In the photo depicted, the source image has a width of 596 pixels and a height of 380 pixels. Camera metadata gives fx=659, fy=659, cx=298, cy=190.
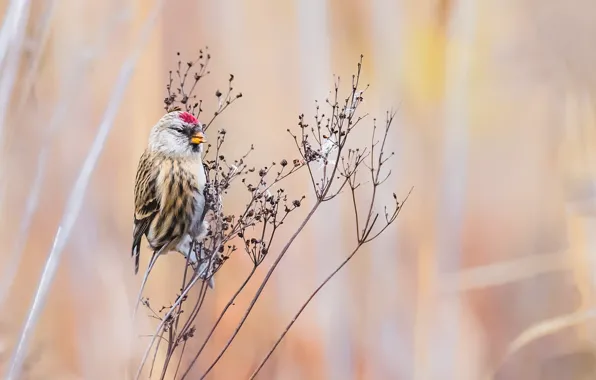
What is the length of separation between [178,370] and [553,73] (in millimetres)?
792

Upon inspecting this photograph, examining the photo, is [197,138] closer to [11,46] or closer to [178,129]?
[178,129]

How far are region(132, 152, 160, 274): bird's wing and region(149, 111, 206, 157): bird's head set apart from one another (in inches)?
1.7

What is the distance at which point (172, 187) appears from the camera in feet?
3.26

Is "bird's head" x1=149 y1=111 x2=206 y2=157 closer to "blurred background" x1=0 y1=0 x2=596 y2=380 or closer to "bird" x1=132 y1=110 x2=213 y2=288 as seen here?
"bird" x1=132 y1=110 x2=213 y2=288

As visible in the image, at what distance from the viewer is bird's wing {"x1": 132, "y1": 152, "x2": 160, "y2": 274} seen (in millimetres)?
1023

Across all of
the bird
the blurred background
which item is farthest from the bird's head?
the blurred background

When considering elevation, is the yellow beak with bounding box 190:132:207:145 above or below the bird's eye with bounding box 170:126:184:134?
below

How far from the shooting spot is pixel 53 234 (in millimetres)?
1125

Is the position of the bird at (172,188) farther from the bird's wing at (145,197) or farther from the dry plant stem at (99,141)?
the dry plant stem at (99,141)

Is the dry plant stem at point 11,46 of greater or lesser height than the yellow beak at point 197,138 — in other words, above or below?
above

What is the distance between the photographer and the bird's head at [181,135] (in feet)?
3.14

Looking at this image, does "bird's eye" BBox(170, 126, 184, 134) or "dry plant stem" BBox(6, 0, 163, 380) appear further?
"dry plant stem" BBox(6, 0, 163, 380)

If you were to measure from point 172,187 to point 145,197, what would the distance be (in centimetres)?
7

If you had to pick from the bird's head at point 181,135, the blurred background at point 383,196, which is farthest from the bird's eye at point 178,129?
the blurred background at point 383,196
